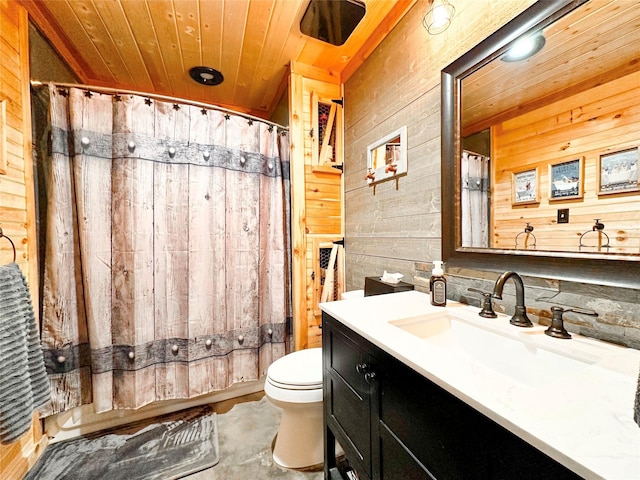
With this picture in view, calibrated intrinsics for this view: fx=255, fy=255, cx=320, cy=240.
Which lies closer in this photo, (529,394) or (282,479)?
(529,394)

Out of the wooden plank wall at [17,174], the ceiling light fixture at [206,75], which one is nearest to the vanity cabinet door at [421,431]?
the wooden plank wall at [17,174]

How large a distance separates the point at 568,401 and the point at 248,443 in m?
1.57

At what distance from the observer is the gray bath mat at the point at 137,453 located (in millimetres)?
1254

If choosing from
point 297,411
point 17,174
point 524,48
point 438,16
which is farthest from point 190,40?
point 297,411

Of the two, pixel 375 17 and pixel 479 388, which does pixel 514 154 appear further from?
pixel 375 17

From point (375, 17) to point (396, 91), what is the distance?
0.47 m

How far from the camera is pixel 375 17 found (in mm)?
1484

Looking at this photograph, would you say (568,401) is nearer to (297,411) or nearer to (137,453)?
(297,411)

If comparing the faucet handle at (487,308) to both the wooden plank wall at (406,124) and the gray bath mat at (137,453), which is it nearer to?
the wooden plank wall at (406,124)

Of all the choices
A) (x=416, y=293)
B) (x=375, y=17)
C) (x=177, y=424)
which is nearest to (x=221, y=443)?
(x=177, y=424)

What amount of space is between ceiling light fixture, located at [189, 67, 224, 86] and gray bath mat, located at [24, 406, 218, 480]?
2470 mm

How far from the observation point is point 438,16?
1.15 meters

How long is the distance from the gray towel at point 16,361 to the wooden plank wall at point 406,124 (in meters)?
1.72

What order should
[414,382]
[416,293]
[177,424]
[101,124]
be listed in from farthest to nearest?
[177,424]
[101,124]
[416,293]
[414,382]
